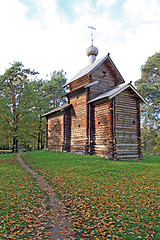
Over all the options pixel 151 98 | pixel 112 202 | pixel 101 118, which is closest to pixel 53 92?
pixel 151 98

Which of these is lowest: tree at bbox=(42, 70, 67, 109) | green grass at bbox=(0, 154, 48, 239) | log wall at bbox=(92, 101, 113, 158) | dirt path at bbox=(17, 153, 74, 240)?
dirt path at bbox=(17, 153, 74, 240)

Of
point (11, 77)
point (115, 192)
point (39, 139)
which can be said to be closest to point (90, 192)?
point (115, 192)

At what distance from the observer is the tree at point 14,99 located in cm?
2898

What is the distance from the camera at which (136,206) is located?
6.60 metres

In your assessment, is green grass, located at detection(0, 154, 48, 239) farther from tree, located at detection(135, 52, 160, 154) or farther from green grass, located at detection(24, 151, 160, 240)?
tree, located at detection(135, 52, 160, 154)

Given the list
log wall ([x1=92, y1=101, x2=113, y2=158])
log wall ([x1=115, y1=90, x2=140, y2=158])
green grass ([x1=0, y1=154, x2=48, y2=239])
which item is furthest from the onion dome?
green grass ([x1=0, y1=154, x2=48, y2=239])

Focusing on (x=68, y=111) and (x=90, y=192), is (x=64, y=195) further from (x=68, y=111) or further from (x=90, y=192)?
(x=68, y=111)

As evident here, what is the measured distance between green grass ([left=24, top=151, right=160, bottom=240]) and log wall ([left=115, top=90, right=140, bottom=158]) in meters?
5.49

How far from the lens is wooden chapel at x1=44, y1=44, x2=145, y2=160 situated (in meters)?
17.6

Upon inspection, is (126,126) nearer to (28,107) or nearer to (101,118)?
(101,118)

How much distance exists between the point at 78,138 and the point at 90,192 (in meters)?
13.9

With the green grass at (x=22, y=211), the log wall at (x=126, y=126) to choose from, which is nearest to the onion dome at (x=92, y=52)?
the log wall at (x=126, y=126)

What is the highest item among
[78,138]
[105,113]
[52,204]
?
[105,113]

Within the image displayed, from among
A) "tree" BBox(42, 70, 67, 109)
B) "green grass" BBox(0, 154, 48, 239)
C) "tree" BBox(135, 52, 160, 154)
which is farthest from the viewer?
"tree" BBox(42, 70, 67, 109)
